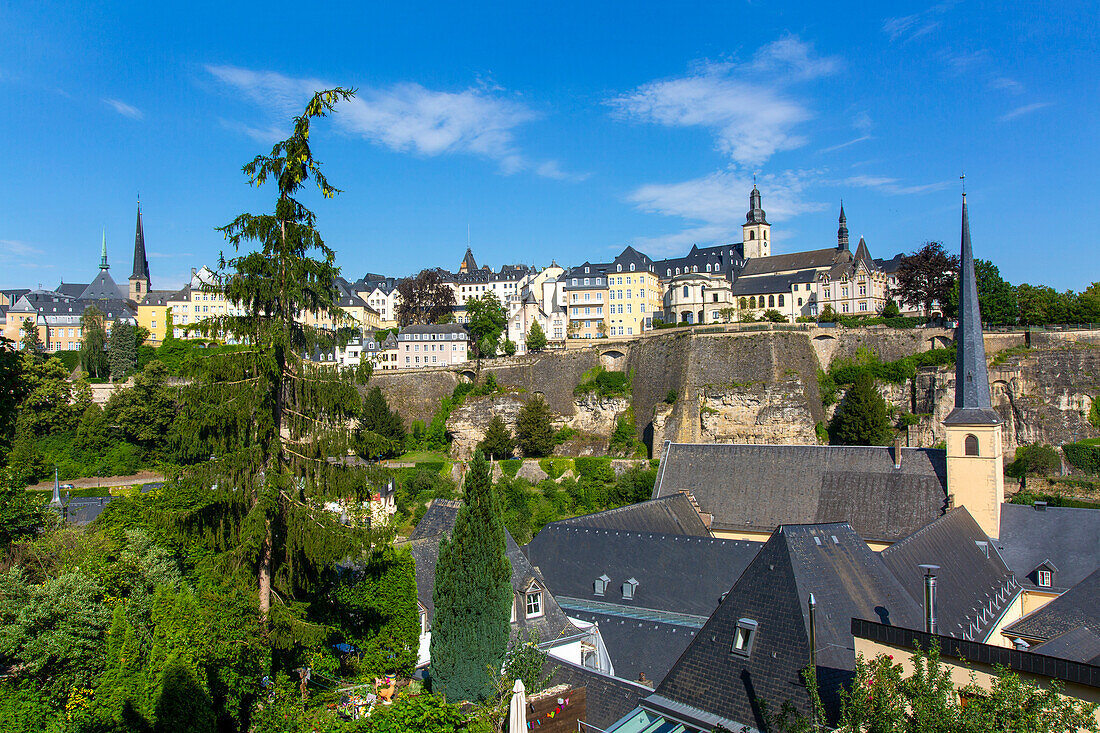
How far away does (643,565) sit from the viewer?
21.5 metres

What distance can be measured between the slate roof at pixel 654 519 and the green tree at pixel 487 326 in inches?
1412

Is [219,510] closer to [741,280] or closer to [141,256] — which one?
[741,280]

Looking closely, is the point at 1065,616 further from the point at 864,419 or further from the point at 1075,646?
the point at 864,419

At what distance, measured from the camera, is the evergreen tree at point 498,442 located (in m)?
47.2

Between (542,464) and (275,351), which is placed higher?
(275,351)

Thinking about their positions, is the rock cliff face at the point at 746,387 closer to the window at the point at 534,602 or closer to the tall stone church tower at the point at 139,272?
the window at the point at 534,602

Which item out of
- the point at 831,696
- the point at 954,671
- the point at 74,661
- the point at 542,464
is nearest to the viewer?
the point at 954,671

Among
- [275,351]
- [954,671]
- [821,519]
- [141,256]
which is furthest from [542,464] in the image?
[141,256]

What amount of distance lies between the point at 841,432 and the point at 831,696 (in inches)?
1301

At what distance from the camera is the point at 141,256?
83500mm

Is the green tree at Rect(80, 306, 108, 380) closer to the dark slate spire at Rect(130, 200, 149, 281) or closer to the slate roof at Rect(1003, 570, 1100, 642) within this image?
the dark slate spire at Rect(130, 200, 149, 281)

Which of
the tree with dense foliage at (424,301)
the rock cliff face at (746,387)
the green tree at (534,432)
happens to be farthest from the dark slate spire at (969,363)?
the tree with dense foliage at (424,301)

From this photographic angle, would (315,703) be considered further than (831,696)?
Yes

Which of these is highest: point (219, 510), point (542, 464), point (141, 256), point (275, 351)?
point (141, 256)
